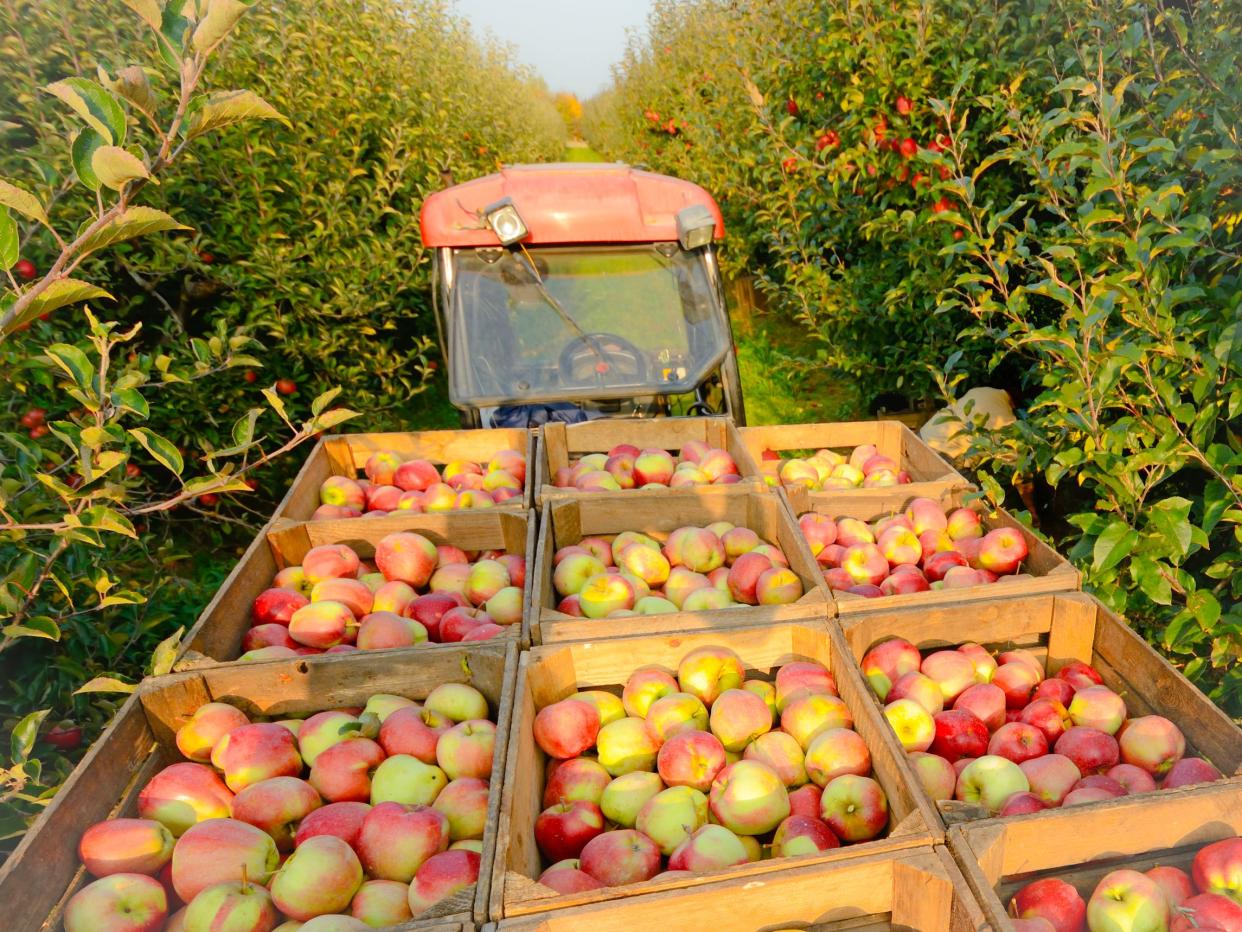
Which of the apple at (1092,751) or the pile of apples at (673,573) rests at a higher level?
the pile of apples at (673,573)

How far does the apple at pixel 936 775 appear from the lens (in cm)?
146

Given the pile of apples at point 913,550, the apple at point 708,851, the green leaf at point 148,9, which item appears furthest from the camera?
the pile of apples at point 913,550

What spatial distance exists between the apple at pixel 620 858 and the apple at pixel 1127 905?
719mm

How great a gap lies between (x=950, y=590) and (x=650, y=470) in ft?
3.98

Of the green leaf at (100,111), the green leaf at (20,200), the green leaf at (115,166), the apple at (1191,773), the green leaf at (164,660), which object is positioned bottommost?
the apple at (1191,773)

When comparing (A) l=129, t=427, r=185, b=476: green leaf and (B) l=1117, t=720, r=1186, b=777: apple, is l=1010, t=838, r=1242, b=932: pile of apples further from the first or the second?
(A) l=129, t=427, r=185, b=476: green leaf

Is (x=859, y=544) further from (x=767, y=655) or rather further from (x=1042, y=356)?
(x=1042, y=356)

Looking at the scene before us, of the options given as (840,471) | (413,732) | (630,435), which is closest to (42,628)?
(413,732)

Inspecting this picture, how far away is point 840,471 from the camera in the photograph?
2.87 m

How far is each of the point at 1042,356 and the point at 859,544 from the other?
1.11 m

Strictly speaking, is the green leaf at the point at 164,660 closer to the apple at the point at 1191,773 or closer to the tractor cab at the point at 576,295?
the tractor cab at the point at 576,295

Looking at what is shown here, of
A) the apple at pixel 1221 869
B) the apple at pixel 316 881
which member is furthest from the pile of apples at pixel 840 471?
the apple at pixel 316 881

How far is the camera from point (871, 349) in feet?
16.5

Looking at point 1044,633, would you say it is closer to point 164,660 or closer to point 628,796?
point 628,796
